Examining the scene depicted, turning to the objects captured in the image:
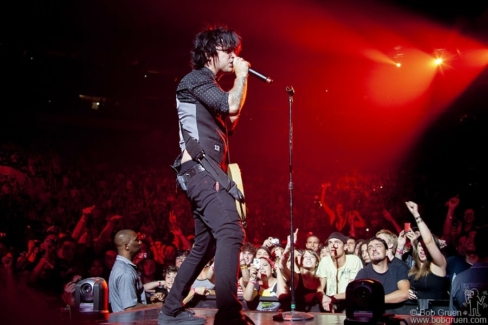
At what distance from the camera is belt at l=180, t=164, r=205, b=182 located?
215 cm

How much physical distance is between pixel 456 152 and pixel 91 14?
361 inches

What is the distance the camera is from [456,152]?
40.0 ft

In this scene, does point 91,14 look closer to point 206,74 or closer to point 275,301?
point 275,301

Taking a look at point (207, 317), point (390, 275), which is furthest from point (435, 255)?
point (207, 317)

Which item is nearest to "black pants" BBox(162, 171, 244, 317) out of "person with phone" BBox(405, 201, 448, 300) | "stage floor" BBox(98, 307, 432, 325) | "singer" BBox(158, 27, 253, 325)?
"singer" BBox(158, 27, 253, 325)

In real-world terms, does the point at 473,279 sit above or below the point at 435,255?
below

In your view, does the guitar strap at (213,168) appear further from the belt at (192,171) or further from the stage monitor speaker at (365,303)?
the stage monitor speaker at (365,303)

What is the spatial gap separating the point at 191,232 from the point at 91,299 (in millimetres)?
6548

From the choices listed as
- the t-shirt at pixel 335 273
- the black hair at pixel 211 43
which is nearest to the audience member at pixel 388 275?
the t-shirt at pixel 335 273

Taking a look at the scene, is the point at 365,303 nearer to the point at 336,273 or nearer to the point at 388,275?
the point at 388,275

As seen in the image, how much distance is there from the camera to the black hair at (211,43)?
89.2 inches

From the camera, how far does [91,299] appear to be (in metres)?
2.68

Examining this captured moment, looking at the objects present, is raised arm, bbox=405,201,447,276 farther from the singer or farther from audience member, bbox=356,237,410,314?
the singer

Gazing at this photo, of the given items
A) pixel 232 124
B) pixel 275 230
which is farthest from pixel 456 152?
pixel 232 124
